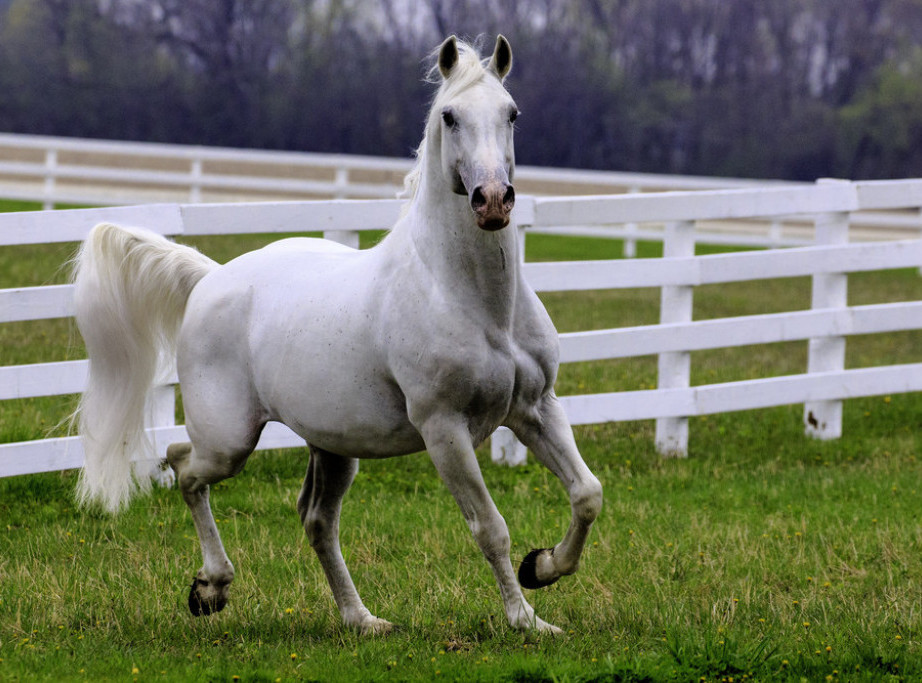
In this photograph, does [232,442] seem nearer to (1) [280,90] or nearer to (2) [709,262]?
(2) [709,262]

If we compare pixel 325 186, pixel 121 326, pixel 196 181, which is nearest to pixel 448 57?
pixel 121 326

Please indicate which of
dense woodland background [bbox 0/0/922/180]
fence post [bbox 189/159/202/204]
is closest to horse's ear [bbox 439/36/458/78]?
fence post [bbox 189/159/202/204]

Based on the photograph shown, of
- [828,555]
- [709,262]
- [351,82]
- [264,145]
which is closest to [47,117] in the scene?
[264,145]

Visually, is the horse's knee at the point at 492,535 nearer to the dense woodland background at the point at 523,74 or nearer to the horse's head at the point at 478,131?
the horse's head at the point at 478,131

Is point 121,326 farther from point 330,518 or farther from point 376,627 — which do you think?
point 376,627

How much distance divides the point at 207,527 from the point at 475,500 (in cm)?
123

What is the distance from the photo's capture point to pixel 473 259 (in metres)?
4.10

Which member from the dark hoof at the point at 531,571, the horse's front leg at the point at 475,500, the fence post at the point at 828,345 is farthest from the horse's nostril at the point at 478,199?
the fence post at the point at 828,345

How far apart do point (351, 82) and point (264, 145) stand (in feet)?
10.1

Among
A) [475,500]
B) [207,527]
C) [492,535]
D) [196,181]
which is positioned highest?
[475,500]

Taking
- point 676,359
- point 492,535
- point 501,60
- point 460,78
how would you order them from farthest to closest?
point 676,359 → point 492,535 → point 501,60 → point 460,78

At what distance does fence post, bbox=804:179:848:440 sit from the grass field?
0.67 feet

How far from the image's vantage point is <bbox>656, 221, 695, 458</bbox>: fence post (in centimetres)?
781

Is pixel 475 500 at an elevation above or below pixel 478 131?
below
